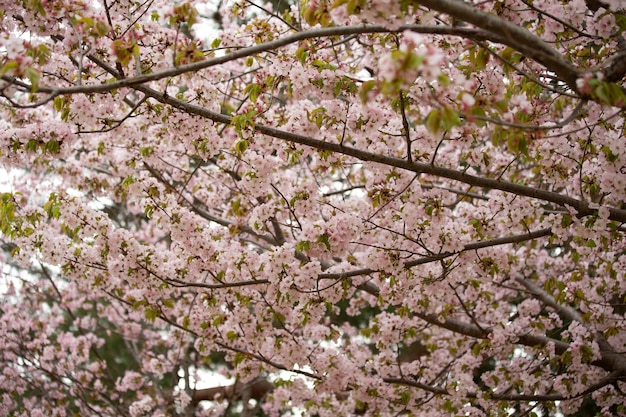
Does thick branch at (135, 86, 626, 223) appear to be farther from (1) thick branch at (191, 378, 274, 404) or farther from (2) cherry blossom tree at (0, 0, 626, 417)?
(1) thick branch at (191, 378, 274, 404)

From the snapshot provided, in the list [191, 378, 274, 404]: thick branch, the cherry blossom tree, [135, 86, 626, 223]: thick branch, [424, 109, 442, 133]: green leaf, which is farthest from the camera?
[191, 378, 274, 404]: thick branch

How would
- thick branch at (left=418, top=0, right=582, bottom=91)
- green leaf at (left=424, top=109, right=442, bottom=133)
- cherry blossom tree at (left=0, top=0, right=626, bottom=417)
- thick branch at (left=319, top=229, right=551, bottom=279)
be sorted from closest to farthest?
1. green leaf at (left=424, top=109, right=442, bottom=133)
2. thick branch at (left=418, top=0, right=582, bottom=91)
3. cherry blossom tree at (left=0, top=0, right=626, bottom=417)
4. thick branch at (left=319, top=229, right=551, bottom=279)

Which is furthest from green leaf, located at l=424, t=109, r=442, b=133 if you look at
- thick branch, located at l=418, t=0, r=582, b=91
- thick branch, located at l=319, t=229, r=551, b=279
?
thick branch, located at l=319, t=229, r=551, b=279

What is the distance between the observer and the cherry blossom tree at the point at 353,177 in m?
2.71

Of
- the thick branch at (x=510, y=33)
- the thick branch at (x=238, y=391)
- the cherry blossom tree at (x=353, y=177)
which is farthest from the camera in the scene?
the thick branch at (x=238, y=391)

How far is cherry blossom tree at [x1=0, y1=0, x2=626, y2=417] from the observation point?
271 centimetres

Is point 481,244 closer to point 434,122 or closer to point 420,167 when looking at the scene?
point 420,167

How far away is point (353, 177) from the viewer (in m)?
6.46

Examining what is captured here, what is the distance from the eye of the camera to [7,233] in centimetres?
429

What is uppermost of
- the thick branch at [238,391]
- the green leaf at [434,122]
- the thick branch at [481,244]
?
the thick branch at [238,391]

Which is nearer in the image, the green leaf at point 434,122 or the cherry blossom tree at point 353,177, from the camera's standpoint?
the green leaf at point 434,122

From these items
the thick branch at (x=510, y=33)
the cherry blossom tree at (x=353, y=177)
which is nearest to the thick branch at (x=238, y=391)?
the cherry blossom tree at (x=353, y=177)

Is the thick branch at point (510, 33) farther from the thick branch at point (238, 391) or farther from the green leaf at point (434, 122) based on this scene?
the thick branch at point (238, 391)

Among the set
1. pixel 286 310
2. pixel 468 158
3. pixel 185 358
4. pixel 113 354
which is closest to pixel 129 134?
pixel 286 310
